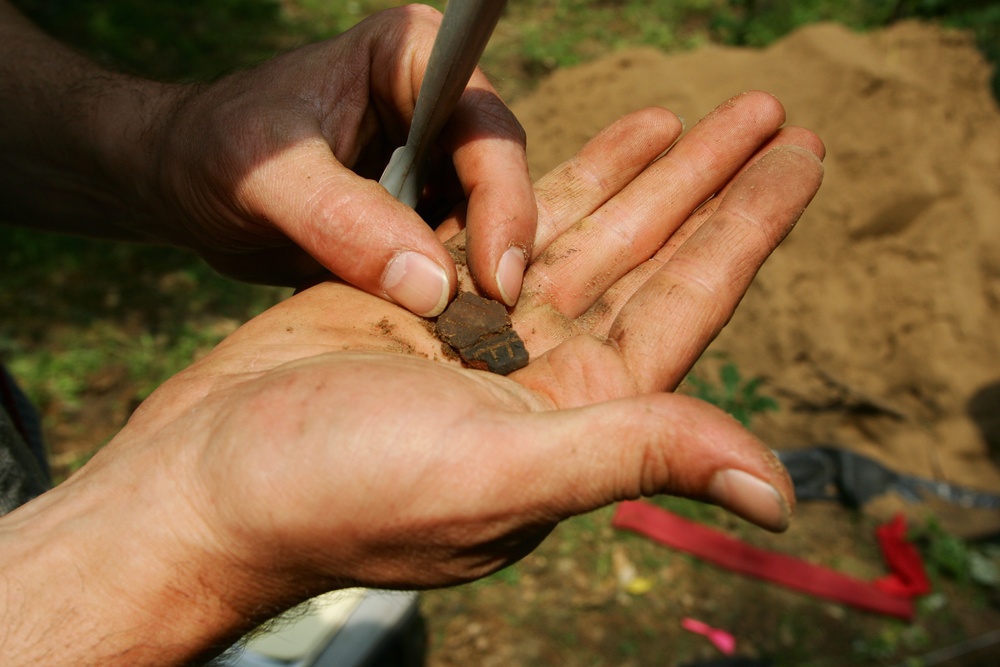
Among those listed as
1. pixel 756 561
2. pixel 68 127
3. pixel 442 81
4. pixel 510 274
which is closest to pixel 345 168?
pixel 442 81

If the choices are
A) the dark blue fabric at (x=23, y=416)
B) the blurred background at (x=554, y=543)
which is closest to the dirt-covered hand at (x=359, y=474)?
the dark blue fabric at (x=23, y=416)

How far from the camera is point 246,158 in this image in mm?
2295

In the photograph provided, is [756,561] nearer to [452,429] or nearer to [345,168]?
[452,429]

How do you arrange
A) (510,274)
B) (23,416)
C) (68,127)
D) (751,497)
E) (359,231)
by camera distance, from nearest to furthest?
(751,497), (359,231), (510,274), (23,416), (68,127)

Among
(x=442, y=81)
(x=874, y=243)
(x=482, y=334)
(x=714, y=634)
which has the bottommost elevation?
(x=714, y=634)

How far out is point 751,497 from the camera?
1.53 meters

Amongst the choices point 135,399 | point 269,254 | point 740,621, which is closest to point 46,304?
point 135,399

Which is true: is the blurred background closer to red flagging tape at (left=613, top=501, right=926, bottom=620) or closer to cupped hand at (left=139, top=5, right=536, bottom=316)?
red flagging tape at (left=613, top=501, right=926, bottom=620)

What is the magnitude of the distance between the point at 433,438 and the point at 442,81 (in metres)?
1.11

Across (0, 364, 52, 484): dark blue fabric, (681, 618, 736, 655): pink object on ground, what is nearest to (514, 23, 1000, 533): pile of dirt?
(681, 618, 736, 655): pink object on ground

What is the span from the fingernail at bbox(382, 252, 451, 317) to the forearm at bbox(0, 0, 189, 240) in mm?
1169

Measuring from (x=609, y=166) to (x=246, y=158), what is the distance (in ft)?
4.09

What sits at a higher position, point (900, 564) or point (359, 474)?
point (359, 474)

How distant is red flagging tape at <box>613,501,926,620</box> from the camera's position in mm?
3781
